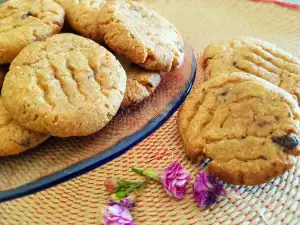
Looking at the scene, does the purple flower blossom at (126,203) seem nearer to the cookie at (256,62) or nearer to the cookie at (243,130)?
the cookie at (243,130)

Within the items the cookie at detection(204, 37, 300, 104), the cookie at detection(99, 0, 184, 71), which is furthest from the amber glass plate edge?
the cookie at detection(204, 37, 300, 104)

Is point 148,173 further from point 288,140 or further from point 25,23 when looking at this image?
point 25,23

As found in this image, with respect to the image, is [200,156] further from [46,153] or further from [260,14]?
[260,14]

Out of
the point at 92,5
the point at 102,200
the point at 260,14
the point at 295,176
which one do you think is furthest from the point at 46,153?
the point at 260,14

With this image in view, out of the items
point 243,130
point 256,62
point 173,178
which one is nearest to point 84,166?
point 173,178

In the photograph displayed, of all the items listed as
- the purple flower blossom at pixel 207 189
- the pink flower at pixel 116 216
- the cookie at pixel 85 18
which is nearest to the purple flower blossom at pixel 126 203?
the pink flower at pixel 116 216
